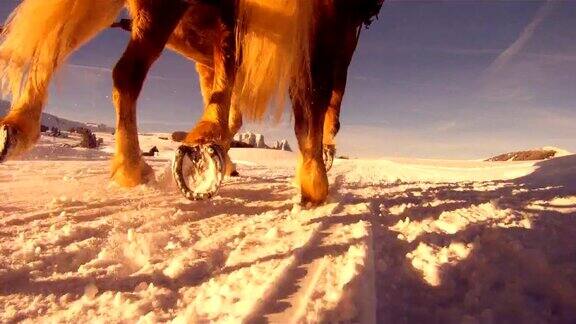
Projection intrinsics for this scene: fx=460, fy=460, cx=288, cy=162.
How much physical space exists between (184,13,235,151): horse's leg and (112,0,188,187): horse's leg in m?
0.38

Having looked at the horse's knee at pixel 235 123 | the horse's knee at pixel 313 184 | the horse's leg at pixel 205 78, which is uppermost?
the horse's leg at pixel 205 78

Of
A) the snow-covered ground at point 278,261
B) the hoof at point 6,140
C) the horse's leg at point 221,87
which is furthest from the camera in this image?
the horse's leg at point 221,87

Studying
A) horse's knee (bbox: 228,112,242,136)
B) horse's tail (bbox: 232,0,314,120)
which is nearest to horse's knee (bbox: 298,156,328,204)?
horse's tail (bbox: 232,0,314,120)

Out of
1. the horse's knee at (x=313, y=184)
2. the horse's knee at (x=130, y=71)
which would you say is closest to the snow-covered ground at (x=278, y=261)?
the horse's knee at (x=313, y=184)

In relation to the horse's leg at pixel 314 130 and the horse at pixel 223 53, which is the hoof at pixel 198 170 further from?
the horse's leg at pixel 314 130

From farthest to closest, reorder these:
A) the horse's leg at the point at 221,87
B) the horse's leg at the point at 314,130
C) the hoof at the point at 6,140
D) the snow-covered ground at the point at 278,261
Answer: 1. the horse's leg at the point at 314,130
2. the horse's leg at the point at 221,87
3. the hoof at the point at 6,140
4. the snow-covered ground at the point at 278,261

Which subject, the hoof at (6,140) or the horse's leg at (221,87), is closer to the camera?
the hoof at (6,140)

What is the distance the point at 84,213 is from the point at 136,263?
3.24 feet

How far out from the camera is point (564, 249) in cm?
189

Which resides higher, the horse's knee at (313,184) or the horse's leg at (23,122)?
the horse's leg at (23,122)

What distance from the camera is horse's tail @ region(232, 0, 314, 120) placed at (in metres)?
3.20

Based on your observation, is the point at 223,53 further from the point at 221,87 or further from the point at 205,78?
the point at 205,78

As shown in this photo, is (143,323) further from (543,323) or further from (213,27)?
Answer: (213,27)

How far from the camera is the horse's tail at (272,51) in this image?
3197 mm
